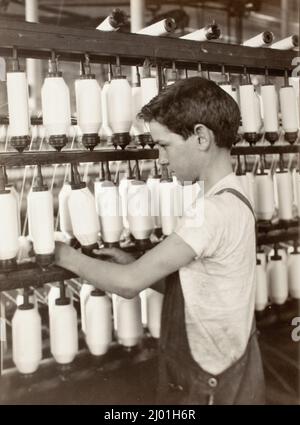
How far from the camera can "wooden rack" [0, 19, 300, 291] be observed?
1366mm

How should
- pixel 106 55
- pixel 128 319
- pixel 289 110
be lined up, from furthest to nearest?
pixel 289 110, pixel 128 319, pixel 106 55

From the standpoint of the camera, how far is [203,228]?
1187 millimetres

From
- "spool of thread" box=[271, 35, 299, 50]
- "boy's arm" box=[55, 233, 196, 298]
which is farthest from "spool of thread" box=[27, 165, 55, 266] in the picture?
"spool of thread" box=[271, 35, 299, 50]

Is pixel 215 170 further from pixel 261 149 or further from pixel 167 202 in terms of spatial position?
pixel 261 149

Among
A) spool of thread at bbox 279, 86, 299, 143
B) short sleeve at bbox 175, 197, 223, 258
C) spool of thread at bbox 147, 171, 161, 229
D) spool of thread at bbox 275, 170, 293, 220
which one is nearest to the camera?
short sleeve at bbox 175, 197, 223, 258

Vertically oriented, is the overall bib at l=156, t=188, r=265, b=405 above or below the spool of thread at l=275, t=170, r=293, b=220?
below

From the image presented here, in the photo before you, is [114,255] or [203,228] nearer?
[203,228]

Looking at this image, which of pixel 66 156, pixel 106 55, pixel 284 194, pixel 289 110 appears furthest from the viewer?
pixel 284 194

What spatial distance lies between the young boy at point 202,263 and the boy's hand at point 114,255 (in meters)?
0.16

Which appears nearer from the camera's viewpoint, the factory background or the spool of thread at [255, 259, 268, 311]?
the factory background

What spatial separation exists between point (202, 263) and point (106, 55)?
0.72m

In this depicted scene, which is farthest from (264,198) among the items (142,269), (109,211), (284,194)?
(142,269)

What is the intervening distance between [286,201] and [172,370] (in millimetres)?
964

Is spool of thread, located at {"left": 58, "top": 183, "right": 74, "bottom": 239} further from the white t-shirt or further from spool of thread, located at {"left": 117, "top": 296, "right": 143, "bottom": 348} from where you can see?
the white t-shirt
